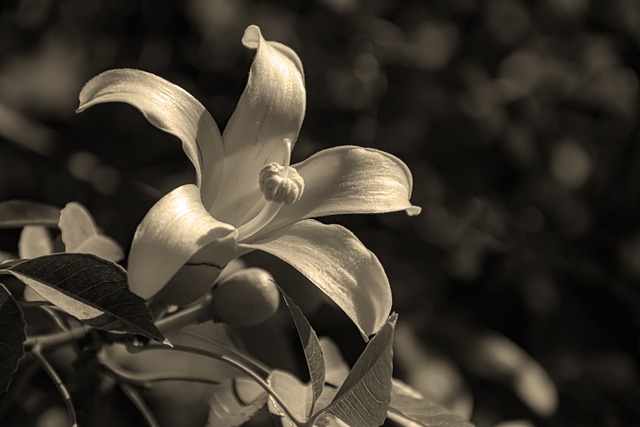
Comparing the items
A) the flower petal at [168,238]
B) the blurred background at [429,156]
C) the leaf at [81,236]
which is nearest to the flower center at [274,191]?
the flower petal at [168,238]

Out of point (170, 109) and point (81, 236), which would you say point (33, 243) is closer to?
point (81, 236)

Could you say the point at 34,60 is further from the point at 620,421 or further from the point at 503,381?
the point at 620,421

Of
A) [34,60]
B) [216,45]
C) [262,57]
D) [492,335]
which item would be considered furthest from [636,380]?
[34,60]

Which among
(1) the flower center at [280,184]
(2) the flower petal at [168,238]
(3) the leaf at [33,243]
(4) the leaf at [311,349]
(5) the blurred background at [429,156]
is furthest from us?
(5) the blurred background at [429,156]

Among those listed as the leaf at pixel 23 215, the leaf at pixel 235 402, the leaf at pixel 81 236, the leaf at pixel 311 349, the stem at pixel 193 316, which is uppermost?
the leaf at pixel 311 349

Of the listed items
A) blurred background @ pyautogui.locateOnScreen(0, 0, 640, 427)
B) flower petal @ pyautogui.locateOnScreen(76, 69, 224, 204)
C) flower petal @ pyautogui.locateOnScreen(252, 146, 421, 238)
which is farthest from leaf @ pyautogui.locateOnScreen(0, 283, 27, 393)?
blurred background @ pyautogui.locateOnScreen(0, 0, 640, 427)

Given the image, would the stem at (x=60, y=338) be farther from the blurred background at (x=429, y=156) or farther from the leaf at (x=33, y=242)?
the blurred background at (x=429, y=156)
